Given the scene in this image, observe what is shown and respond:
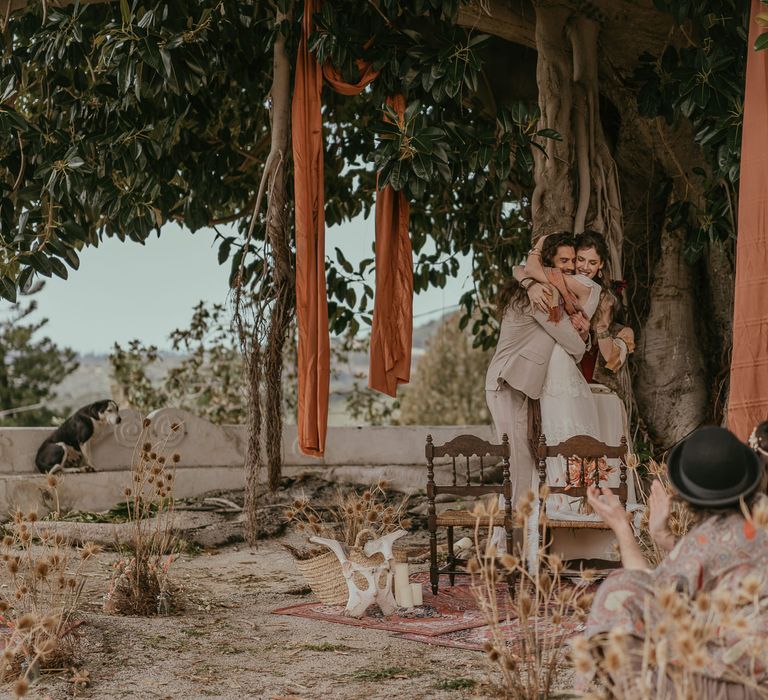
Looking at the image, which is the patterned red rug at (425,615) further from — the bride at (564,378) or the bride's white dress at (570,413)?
the bride at (564,378)

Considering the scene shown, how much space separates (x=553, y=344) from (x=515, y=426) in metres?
0.46

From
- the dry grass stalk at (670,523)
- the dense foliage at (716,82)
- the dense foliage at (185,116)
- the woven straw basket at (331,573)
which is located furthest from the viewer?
the dense foliage at (185,116)

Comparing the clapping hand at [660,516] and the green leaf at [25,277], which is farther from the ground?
the green leaf at [25,277]

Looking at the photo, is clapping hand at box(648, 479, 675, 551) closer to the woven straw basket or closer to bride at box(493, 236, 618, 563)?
the woven straw basket

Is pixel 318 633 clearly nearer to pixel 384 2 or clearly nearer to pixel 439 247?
pixel 384 2

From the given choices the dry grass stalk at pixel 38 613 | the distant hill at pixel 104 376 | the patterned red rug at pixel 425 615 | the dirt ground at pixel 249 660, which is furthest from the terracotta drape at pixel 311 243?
the distant hill at pixel 104 376

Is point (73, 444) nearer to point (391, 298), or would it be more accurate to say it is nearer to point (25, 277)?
point (25, 277)

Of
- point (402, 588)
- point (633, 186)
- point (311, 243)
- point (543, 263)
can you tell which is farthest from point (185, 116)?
point (402, 588)

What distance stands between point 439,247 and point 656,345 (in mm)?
2210

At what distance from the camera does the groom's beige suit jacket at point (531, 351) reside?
581cm

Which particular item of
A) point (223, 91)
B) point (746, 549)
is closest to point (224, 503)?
point (223, 91)

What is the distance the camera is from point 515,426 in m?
5.89

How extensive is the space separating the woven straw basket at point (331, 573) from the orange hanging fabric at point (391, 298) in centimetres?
167

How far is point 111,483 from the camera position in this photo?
26.7 ft
